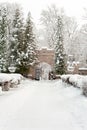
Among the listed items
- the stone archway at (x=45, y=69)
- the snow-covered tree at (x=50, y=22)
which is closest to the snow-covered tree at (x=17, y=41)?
the stone archway at (x=45, y=69)

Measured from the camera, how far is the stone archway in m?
46.4

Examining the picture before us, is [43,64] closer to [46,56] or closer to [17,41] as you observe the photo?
[46,56]

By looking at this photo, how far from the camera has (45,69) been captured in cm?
4675

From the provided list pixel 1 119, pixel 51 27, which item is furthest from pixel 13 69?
pixel 1 119

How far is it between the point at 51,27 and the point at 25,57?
1574 centimetres

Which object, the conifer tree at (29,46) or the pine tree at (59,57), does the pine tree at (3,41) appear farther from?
the pine tree at (59,57)

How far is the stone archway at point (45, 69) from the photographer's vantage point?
46.4m

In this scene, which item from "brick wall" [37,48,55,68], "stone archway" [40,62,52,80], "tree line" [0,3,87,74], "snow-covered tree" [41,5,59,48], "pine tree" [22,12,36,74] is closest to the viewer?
"tree line" [0,3,87,74]

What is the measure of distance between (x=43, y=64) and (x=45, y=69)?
870mm

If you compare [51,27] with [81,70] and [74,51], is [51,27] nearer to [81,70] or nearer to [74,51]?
[74,51]

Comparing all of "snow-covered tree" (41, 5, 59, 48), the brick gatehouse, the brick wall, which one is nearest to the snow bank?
the brick gatehouse

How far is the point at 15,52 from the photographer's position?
139 ft

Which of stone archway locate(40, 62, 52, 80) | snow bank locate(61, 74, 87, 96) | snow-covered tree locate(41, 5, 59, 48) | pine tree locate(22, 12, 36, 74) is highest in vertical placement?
snow-covered tree locate(41, 5, 59, 48)

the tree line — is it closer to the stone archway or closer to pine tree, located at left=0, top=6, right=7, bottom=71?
pine tree, located at left=0, top=6, right=7, bottom=71
